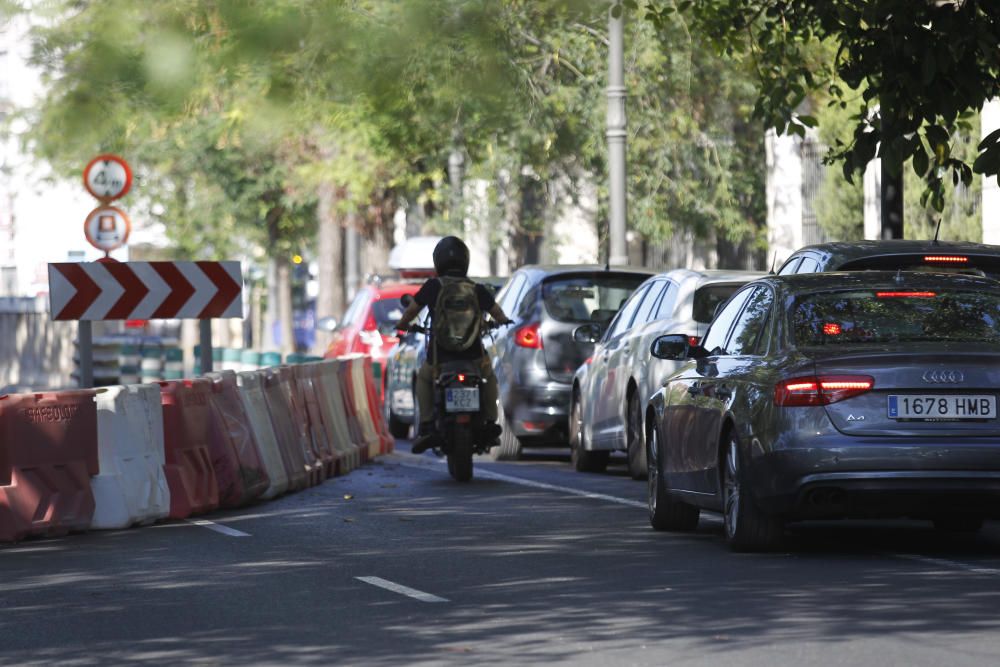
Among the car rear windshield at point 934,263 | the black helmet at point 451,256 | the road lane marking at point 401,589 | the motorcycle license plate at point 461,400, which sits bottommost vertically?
the road lane marking at point 401,589

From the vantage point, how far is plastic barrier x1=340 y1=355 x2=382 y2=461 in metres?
20.4

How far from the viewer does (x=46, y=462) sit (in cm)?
1352

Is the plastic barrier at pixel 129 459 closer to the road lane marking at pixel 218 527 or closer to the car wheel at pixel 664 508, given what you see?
the road lane marking at pixel 218 527

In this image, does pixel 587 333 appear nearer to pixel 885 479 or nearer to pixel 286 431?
pixel 286 431

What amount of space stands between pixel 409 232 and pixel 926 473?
54.9 m

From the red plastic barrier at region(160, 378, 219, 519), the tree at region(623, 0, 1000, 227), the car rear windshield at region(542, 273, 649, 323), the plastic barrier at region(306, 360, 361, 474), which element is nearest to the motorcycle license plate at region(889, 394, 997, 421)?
the tree at region(623, 0, 1000, 227)

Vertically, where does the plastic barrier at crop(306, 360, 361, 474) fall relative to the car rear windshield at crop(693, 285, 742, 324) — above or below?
below

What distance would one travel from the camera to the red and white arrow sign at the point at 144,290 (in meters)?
18.4

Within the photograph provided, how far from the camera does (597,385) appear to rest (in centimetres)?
1773

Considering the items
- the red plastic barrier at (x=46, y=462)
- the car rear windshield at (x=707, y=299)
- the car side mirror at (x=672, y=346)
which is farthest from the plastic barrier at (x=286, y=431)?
the car side mirror at (x=672, y=346)

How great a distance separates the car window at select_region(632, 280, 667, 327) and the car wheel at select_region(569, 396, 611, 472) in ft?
3.87

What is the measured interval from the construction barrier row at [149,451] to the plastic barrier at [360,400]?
2573 millimetres

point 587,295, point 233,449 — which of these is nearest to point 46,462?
point 233,449

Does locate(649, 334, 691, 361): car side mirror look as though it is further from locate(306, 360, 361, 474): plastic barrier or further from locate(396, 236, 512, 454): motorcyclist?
locate(306, 360, 361, 474): plastic barrier
